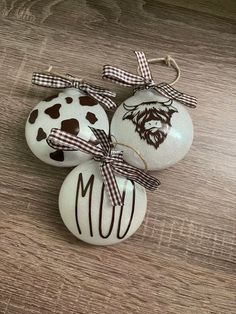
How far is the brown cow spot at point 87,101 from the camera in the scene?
746 mm

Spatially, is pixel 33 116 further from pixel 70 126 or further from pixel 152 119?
pixel 152 119

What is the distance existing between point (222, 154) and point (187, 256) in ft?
0.57

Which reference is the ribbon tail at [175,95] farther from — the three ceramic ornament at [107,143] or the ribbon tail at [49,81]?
the ribbon tail at [49,81]

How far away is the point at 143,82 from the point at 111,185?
18cm

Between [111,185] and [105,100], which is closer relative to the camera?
[111,185]

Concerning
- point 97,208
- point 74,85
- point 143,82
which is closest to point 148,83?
point 143,82

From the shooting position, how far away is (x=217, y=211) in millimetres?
740

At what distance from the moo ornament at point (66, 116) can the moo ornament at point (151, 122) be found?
3 centimetres

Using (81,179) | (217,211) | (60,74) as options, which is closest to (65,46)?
(60,74)

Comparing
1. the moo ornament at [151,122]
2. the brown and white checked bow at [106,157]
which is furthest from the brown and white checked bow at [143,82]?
the brown and white checked bow at [106,157]

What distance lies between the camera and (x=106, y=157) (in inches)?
26.5

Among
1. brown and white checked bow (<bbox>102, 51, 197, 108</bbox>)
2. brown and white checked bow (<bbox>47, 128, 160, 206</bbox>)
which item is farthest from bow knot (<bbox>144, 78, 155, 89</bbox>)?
brown and white checked bow (<bbox>47, 128, 160, 206</bbox>)

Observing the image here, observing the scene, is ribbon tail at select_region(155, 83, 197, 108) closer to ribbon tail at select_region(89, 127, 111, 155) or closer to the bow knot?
the bow knot

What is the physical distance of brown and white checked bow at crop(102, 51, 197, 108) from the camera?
749 millimetres
